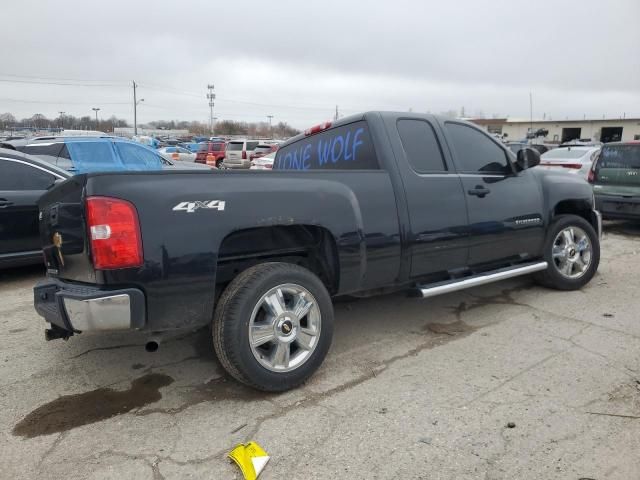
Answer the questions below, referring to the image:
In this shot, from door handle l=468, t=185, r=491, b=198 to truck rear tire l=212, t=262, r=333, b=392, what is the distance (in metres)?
1.74

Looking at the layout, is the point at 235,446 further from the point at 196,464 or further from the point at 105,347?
the point at 105,347

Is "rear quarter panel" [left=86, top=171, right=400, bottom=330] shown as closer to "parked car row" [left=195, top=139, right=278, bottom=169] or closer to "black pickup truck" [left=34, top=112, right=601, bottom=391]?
"black pickup truck" [left=34, top=112, right=601, bottom=391]

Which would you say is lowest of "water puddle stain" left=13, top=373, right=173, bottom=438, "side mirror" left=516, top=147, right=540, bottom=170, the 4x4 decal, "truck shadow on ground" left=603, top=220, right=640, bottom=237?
"water puddle stain" left=13, top=373, right=173, bottom=438

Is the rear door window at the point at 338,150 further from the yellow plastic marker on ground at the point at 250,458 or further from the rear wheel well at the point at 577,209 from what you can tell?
the rear wheel well at the point at 577,209

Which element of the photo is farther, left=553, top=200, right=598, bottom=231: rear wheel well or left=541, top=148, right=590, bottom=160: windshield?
left=541, top=148, right=590, bottom=160: windshield

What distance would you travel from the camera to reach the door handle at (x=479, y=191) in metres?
4.00

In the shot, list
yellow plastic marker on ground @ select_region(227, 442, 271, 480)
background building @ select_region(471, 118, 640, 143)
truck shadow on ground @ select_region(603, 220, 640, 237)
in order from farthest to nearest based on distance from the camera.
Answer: background building @ select_region(471, 118, 640, 143)
truck shadow on ground @ select_region(603, 220, 640, 237)
yellow plastic marker on ground @ select_region(227, 442, 271, 480)

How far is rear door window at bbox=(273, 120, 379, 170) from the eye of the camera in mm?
3748

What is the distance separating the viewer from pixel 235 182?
2.85 m

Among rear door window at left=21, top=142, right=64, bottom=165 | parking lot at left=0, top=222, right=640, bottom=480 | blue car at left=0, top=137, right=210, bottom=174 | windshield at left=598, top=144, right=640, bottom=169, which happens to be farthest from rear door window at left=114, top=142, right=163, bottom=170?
windshield at left=598, top=144, right=640, bottom=169

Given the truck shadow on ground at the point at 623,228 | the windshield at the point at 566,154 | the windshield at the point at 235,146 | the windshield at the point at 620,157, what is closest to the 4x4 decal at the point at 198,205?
the windshield at the point at 620,157

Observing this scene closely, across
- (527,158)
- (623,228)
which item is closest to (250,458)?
(527,158)

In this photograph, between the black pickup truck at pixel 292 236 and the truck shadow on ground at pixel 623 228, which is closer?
the black pickup truck at pixel 292 236

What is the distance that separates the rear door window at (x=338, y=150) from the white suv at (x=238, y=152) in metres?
18.8
